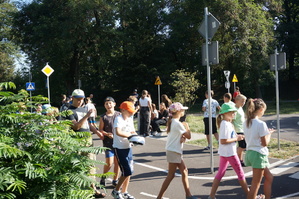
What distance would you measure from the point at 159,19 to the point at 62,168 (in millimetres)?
33394

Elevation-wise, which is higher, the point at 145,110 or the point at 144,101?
the point at 144,101

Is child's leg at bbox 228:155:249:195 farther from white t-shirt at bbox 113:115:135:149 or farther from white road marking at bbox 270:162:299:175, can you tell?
white road marking at bbox 270:162:299:175

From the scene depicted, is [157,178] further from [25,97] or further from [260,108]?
[25,97]

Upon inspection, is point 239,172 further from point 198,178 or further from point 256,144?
point 198,178

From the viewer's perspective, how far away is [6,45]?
42.5 meters

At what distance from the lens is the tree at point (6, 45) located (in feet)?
129

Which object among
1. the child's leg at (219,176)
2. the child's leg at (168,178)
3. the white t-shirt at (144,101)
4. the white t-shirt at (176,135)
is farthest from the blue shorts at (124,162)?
the white t-shirt at (144,101)

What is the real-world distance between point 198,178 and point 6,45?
43.3m

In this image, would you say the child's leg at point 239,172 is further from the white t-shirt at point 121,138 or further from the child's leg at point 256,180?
the white t-shirt at point 121,138

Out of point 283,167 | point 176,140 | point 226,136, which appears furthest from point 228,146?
point 283,167

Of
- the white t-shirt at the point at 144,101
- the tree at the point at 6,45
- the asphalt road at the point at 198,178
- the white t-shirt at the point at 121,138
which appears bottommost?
the asphalt road at the point at 198,178

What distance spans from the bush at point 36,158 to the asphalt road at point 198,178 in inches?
115

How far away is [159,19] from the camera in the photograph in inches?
1357

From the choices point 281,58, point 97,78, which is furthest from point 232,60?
point 281,58
